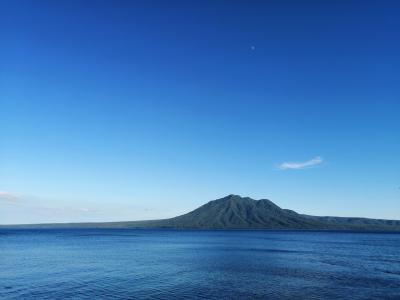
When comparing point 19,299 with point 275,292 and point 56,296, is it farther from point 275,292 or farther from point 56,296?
point 275,292

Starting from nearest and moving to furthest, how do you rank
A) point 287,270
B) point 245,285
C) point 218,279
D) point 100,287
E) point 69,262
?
point 100,287 < point 245,285 < point 218,279 < point 287,270 < point 69,262

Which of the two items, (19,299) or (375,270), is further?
(375,270)

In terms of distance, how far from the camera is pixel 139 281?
52.2m

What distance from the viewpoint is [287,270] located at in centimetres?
6712

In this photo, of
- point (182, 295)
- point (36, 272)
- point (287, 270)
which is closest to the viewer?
point (182, 295)

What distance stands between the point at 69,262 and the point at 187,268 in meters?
23.5

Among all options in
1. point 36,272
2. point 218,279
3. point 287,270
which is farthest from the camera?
point 287,270

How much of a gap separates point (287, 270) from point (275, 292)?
22096mm

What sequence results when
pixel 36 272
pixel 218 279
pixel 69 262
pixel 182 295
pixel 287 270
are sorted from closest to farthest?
pixel 182 295
pixel 218 279
pixel 36 272
pixel 287 270
pixel 69 262

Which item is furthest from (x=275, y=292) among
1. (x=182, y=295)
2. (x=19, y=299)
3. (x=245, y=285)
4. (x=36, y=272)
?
(x=36, y=272)

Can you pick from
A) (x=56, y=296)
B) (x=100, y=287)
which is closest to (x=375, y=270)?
(x=100, y=287)

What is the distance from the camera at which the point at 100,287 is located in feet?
156

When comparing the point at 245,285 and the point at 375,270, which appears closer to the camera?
the point at 245,285

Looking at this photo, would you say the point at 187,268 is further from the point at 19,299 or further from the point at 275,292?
the point at 19,299
